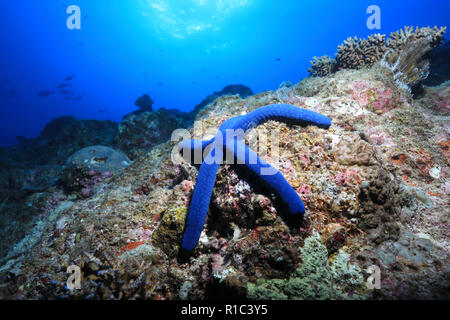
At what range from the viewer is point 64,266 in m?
2.84

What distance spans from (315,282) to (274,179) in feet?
4.14

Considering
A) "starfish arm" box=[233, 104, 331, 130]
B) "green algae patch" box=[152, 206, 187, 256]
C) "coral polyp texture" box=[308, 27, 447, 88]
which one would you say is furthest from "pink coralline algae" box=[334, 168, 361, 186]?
"coral polyp texture" box=[308, 27, 447, 88]

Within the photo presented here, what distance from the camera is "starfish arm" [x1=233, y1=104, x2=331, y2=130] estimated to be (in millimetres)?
3184

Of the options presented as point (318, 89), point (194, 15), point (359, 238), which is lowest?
point (359, 238)

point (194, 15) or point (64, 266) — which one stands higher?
point (194, 15)

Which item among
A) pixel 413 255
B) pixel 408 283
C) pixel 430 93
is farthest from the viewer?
pixel 430 93

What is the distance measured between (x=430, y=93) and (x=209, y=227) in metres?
8.76

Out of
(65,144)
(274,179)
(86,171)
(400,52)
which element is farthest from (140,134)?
(400,52)

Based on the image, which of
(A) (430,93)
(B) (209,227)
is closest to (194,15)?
(A) (430,93)

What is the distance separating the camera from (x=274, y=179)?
7.65ft

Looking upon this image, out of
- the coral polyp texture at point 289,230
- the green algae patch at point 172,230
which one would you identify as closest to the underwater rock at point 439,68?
the coral polyp texture at point 289,230

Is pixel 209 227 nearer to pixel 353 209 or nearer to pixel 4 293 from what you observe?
pixel 353 209

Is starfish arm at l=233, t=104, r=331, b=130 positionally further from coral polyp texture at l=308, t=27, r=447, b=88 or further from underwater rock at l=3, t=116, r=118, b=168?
underwater rock at l=3, t=116, r=118, b=168

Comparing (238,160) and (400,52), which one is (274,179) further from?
(400,52)
